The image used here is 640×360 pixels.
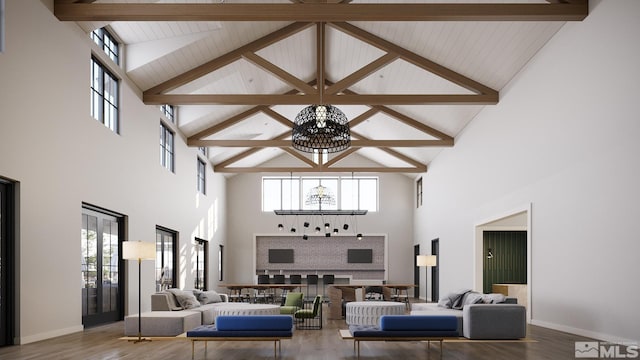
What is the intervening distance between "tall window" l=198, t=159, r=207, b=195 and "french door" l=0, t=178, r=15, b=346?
11.1 meters

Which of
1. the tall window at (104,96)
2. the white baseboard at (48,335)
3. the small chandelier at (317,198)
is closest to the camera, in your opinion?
the white baseboard at (48,335)

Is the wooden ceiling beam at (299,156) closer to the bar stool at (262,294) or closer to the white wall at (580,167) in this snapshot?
the bar stool at (262,294)

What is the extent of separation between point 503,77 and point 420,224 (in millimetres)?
10384

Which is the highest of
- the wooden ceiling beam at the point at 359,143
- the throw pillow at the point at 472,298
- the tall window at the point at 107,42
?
the tall window at the point at 107,42

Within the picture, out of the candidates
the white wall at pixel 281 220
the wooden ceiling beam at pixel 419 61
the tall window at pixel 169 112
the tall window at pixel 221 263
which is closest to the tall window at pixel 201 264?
the tall window at pixel 221 263

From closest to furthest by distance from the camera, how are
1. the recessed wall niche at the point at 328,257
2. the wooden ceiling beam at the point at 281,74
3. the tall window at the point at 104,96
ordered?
the tall window at the point at 104,96
the wooden ceiling beam at the point at 281,74
the recessed wall niche at the point at 328,257

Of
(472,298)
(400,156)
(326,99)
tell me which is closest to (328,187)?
(400,156)

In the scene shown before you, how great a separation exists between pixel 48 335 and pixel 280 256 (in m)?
14.6

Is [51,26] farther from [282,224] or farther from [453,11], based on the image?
[282,224]

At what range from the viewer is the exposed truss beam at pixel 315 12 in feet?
25.6

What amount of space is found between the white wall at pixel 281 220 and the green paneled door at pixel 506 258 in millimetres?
4971

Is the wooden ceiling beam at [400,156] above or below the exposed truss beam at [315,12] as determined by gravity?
below

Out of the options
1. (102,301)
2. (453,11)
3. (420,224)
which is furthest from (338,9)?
(420,224)

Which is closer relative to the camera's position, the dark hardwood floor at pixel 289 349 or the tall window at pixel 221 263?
the dark hardwood floor at pixel 289 349
